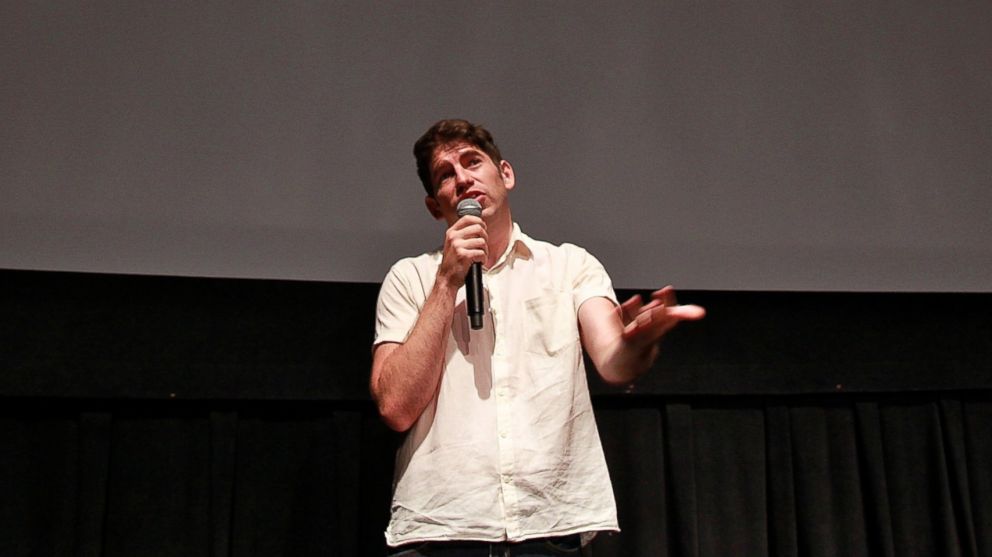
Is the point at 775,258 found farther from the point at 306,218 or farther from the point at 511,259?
the point at 306,218

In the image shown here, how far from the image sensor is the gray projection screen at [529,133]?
1.79 m

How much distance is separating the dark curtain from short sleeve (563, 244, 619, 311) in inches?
21.6

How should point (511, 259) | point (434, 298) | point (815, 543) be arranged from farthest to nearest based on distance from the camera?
point (815, 543)
point (511, 259)
point (434, 298)

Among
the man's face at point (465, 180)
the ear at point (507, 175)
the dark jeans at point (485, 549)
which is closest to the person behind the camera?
the dark jeans at point (485, 549)

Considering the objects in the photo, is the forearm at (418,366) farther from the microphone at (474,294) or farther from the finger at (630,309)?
the finger at (630,309)

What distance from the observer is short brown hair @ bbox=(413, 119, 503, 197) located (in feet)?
5.09

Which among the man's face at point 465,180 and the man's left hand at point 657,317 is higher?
the man's face at point 465,180

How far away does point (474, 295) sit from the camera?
4.19 ft

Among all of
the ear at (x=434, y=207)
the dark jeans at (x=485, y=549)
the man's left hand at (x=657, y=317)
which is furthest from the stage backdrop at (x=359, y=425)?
the man's left hand at (x=657, y=317)

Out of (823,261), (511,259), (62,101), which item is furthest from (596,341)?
(62,101)

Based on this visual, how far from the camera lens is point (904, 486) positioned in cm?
203

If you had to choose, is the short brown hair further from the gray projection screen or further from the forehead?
the gray projection screen

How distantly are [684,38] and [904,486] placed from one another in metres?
1.24

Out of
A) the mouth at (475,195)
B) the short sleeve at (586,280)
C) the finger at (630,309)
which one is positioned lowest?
the finger at (630,309)
